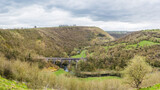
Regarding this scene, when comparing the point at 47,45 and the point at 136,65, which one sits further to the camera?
the point at 47,45

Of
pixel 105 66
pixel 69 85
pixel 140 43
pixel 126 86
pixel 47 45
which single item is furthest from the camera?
pixel 47 45

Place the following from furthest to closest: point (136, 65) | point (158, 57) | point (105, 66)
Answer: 1. point (105, 66)
2. point (158, 57)
3. point (136, 65)

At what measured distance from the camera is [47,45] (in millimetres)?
97562

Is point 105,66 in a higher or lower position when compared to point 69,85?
lower

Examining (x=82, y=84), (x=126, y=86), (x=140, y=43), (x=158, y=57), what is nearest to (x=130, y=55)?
(x=158, y=57)

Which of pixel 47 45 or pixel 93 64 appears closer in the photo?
pixel 93 64

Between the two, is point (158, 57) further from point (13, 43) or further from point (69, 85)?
point (13, 43)

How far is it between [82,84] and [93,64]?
33.9m

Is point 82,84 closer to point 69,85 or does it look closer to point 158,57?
point 69,85

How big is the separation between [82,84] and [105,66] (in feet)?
113

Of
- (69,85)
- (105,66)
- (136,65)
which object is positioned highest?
(136,65)

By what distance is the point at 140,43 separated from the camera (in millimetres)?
80812

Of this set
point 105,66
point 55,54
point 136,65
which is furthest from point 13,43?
point 136,65

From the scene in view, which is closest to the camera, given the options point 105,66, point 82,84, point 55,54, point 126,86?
point 82,84
